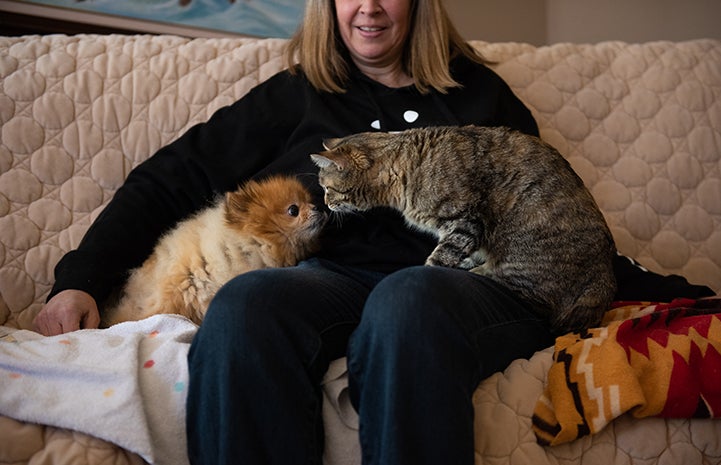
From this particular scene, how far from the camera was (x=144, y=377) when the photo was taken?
1.39 m

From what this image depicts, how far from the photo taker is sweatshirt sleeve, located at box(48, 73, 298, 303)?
6.12 feet

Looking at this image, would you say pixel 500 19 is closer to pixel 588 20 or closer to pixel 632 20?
pixel 588 20

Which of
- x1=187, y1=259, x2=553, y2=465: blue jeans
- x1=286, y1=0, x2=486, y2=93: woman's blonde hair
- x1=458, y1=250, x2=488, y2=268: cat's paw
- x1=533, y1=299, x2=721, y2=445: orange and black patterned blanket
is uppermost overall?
x1=286, y1=0, x2=486, y2=93: woman's blonde hair

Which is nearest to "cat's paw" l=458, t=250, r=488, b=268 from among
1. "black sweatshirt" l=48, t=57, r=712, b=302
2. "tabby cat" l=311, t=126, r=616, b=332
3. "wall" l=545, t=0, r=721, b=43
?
"tabby cat" l=311, t=126, r=616, b=332

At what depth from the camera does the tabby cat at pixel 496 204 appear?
5.54 ft

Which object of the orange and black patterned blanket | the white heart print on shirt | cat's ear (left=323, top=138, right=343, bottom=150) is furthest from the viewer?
the white heart print on shirt

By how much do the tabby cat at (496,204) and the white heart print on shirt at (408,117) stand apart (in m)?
0.14

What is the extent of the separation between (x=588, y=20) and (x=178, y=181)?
2816 millimetres

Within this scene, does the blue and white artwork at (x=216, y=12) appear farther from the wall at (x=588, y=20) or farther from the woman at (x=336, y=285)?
the wall at (x=588, y=20)

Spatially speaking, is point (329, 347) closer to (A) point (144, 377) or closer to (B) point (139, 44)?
(A) point (144, 377)

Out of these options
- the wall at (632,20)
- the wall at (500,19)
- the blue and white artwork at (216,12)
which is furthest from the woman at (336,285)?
the wall at (632,20)

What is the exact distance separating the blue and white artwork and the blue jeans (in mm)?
1811

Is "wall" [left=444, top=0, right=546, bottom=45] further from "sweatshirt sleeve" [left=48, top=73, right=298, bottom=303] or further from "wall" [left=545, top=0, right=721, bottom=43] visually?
"sweatshirt sleeve" [left=48, top=73, right=298, bottom=303]

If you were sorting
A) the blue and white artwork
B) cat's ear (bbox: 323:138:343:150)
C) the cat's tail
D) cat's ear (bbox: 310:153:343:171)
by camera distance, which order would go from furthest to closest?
the blue and white artwork
cat's ear (bbox: 323:138:343:150)
cat's ear (bbox: 310:153:343:171)
the cat's tail
